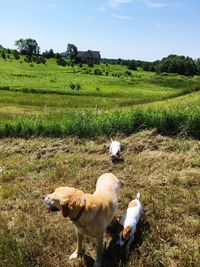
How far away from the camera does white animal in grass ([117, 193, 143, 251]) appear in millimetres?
5973

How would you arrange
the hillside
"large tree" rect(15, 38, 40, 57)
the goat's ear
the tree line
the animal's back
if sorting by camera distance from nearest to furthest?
the goat's ear, the hillside, the animal's back, the tree line, "large tree" rect(15, 38, 40, 57)

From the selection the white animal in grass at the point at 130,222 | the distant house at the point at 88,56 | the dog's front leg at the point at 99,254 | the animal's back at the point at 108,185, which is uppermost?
the animal's back at the point at 108,185

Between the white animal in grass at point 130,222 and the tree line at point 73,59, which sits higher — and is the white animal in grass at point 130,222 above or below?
above

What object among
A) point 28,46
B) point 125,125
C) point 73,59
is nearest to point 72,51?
point 73,59

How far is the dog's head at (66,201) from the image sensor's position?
16.7 ft

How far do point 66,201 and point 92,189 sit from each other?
3.10m

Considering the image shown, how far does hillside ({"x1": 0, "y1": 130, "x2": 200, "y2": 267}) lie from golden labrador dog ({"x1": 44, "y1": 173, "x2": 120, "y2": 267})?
505mm

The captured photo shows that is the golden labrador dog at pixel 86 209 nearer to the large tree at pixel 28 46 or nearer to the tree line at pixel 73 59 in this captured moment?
the tree line at pixel 73 59

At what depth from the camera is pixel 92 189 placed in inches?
321

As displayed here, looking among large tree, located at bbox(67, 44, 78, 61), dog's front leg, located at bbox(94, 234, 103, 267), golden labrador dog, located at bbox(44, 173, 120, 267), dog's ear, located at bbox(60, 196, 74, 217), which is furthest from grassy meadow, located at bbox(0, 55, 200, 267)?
large tree, located at bbox(67, 44, 78, 61)

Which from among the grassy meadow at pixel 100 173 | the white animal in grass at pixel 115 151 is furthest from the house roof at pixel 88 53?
the white animal in grass at pixel 115 151

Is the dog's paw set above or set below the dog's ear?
below

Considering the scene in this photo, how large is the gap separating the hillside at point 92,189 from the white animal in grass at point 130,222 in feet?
0.61

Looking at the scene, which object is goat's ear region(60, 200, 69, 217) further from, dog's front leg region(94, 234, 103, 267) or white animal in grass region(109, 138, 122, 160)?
white animal in grass region(109, 138, 122, 160)
